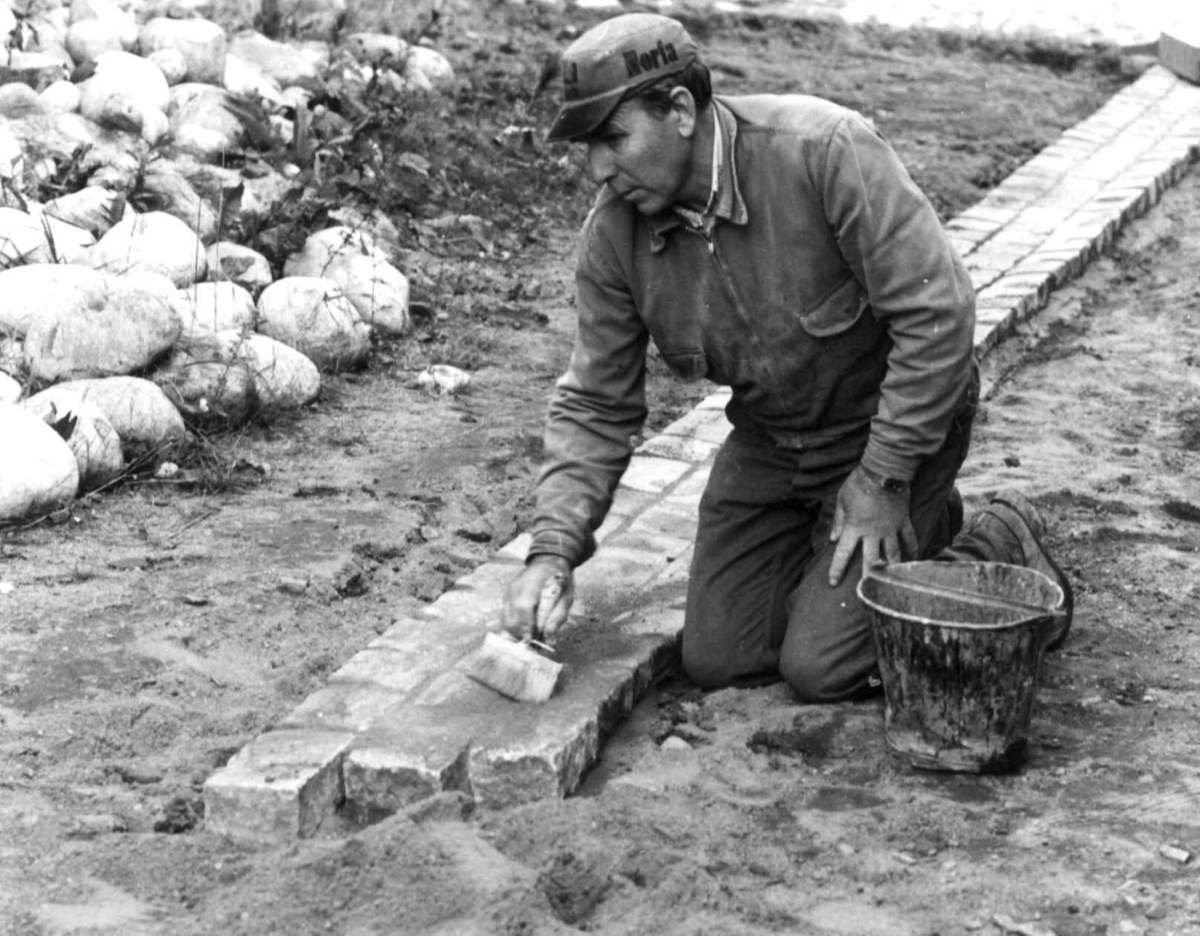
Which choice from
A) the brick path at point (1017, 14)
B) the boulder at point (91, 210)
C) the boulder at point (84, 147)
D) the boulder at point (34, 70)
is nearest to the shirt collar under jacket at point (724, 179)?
the boulder at point (91, 210)

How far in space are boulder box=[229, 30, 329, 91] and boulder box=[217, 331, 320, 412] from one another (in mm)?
3092

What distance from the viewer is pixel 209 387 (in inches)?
233

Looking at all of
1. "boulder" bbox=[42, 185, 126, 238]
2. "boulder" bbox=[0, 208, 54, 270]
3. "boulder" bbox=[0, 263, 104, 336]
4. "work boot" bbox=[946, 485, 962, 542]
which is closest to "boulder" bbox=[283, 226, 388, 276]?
"boulder" bbox=[42, 185, 126, 238]

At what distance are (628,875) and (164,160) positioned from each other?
497 cm

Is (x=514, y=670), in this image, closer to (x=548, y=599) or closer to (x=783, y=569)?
(x=548, y=599)

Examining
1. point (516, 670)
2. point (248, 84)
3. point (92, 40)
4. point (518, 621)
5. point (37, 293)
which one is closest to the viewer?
point (516, 670)

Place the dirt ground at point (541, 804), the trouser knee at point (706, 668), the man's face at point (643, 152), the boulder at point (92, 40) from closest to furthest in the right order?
the dirt ground at point (541, 804)
the man's face at point (643, 152)
the trouser knee at point (706, 668)
the boulder at point (92, 40)

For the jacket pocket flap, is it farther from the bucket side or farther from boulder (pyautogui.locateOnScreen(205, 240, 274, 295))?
boulder (pyautogui.locateOnScreen(205, 240, 274, 295))

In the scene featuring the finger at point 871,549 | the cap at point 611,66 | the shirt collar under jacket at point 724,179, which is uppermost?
the cap at point 611,66

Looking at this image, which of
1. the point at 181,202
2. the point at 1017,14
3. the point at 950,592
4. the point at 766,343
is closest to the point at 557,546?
the point at 766,343

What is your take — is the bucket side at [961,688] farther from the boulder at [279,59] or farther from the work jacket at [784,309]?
the boulder at [279,59]

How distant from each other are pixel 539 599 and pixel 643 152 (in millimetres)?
1016

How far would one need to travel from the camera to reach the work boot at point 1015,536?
4.71 m

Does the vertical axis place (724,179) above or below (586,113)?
below
